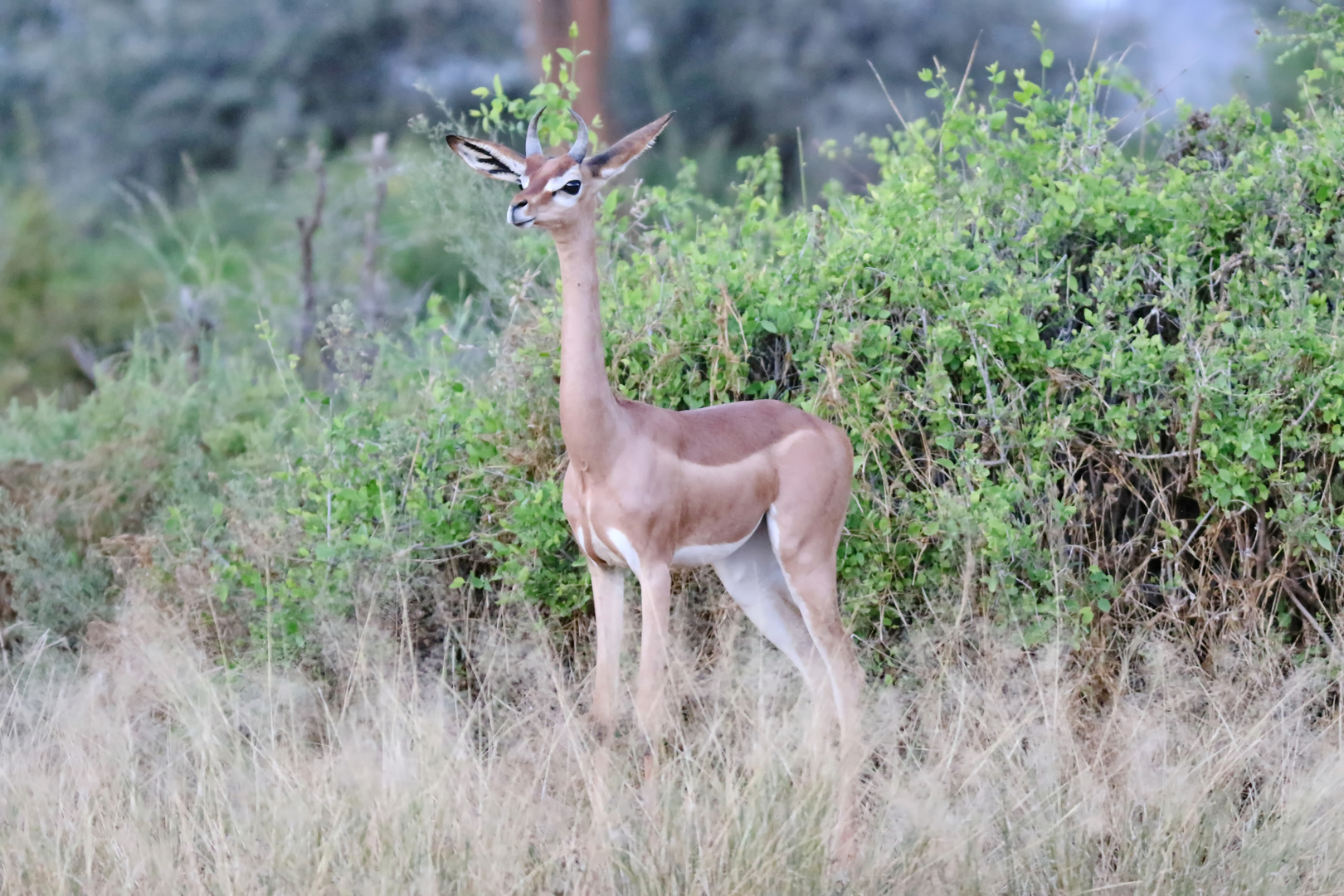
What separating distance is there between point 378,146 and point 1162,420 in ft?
17.4

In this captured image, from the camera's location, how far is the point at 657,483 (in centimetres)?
394

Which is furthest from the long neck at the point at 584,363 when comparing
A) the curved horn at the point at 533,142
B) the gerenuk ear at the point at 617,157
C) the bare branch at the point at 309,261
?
the bare branch at the point at 309,261

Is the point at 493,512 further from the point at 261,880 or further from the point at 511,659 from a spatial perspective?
the point at 261,880

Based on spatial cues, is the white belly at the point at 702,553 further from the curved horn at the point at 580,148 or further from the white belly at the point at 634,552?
the curved horn at the point at 580,148

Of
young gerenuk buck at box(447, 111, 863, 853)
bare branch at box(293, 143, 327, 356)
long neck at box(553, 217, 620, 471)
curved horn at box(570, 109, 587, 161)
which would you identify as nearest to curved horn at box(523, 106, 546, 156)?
young gerenuk buck at box(447, 111, 863, 853)

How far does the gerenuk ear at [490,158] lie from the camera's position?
3.86 m

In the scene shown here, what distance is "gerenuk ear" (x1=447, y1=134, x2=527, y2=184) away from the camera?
12.7 ft

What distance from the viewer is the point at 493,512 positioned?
5.25 metres

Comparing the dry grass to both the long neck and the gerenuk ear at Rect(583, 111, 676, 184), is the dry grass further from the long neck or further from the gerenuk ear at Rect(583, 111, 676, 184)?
the gerenuk ear at Rect(583, 111, 676, 184)

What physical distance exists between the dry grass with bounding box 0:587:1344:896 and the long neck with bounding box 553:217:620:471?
0.68 meters

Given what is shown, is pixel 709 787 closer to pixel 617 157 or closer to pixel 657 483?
pixel 657 483

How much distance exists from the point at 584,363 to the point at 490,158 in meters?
0.61

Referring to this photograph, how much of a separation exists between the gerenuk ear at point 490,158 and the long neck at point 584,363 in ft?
0.72

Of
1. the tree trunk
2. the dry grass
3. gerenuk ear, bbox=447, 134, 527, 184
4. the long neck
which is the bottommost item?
the dry grass
